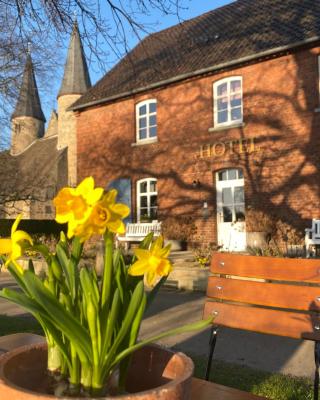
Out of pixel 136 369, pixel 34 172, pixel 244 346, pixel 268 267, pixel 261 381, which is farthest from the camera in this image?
pixel 34 172

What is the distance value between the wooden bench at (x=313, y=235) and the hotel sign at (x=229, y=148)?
3.14 metres

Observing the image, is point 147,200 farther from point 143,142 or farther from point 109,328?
point 109,328

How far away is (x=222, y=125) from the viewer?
579 inches

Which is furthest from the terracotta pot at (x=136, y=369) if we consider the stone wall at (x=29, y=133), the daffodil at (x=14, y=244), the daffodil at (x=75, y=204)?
the stone wall at (x=29, y=133)

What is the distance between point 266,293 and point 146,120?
14.9 m

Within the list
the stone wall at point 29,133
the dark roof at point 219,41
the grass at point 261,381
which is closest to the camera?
the grass at point 261,381

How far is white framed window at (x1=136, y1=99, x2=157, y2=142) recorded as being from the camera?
16.8m

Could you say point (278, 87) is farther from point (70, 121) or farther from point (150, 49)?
point (70, 121)

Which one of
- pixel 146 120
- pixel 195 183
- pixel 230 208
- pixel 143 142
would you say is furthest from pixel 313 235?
pixel 146 120

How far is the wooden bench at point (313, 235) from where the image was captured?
11.5 m

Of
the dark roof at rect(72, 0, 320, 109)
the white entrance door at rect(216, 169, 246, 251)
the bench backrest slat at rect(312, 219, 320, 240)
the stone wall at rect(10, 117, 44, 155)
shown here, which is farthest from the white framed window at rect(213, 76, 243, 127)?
the stone wall at rect(10, 117, 44, 155)

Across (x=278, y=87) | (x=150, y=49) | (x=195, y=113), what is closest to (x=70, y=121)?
(x=150, y=49)

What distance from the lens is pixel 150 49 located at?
1967 cm

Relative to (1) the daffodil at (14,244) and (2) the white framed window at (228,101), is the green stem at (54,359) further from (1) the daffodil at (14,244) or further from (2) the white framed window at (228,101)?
(2) the white framed window at (228,101)
